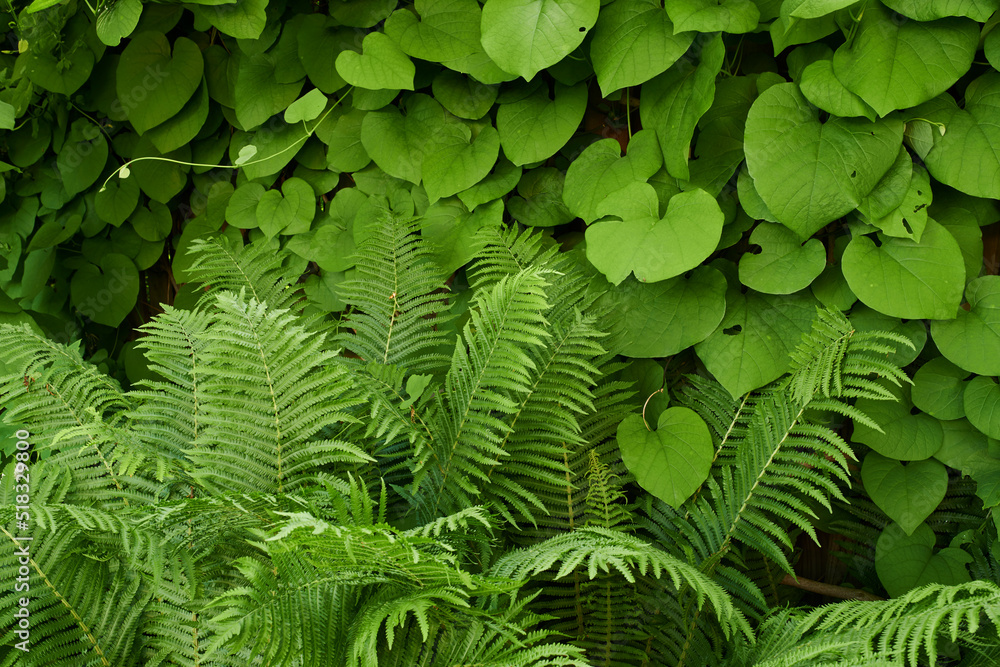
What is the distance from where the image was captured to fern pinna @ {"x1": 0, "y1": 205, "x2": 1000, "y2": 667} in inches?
38.3

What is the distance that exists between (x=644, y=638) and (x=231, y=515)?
73 cm

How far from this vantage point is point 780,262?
1.39 meters

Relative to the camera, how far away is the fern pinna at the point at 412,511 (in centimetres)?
97

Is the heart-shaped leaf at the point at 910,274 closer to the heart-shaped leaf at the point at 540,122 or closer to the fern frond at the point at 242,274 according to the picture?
the heart-shaped leaf at the point at 540,122

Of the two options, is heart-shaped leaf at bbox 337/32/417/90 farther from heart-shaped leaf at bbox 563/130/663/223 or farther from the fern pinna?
the fern pinna

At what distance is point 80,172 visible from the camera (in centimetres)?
224

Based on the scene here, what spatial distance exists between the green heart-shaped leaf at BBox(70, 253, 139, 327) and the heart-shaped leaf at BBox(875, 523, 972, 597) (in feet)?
7.04

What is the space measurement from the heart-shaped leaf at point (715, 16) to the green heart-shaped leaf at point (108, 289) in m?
1.80

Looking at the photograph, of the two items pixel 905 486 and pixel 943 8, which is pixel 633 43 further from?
pixel 905 486

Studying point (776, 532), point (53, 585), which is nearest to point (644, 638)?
point (776, 532)

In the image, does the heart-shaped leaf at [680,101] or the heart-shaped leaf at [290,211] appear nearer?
the heart-shaped leaf at [680,101]

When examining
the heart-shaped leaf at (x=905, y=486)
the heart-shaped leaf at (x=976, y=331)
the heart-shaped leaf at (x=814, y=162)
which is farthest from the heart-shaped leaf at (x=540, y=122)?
the heart-shaped leaf at (x=905, y=486)

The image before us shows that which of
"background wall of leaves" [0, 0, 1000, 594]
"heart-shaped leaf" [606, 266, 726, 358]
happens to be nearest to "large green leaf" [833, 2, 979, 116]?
"background wall of leaves" [0, 0, 1000, 594]

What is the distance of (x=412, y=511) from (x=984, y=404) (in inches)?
41.6
